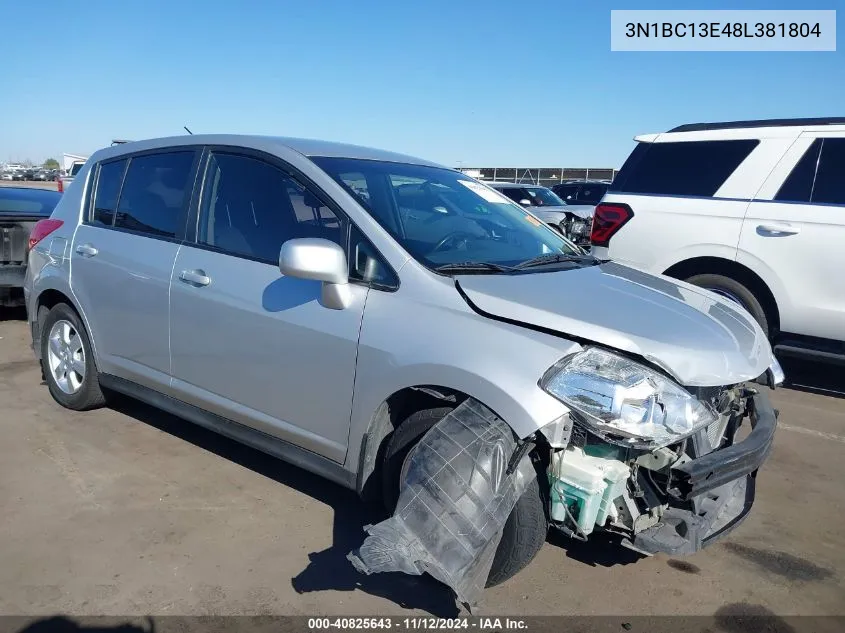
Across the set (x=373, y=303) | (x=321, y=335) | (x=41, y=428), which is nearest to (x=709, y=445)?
(x=373, y=303)

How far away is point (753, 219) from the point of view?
5461 mm

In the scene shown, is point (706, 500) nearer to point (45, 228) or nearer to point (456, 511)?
point (456, 511)

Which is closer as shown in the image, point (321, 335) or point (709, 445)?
point (709, 445)

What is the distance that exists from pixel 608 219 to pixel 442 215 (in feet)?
10.1

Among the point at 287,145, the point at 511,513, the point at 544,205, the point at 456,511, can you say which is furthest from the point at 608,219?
the point at 544,205

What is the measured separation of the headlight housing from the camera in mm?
2400

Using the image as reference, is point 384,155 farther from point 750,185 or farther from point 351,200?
point 750,185

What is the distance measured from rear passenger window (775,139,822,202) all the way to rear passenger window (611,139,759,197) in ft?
1.30

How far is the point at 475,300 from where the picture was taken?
2717mm

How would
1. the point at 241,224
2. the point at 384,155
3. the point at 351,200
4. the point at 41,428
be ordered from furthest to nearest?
the point at 41,428
the point at 384,155
the point at 241,224
the point at 351,200

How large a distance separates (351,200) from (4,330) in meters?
5.89

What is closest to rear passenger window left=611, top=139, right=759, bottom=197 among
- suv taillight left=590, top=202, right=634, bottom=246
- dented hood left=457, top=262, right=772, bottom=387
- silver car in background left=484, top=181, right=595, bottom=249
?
suv taillight left=590, top=202, right=634, bottom=246

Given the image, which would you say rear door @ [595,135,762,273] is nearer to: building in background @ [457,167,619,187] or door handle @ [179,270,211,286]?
door handle @ [179,270,211,286]

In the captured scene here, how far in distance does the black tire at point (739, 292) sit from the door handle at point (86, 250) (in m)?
4.52
